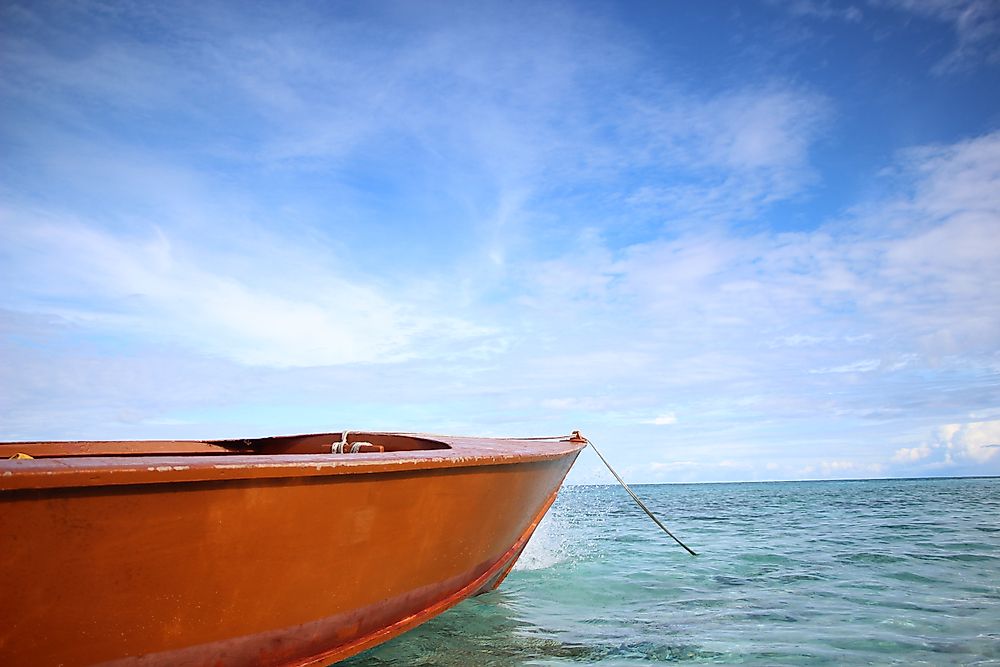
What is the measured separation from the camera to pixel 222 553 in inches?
88.6

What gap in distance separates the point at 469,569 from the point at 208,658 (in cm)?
192

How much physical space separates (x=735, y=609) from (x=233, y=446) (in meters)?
4.85

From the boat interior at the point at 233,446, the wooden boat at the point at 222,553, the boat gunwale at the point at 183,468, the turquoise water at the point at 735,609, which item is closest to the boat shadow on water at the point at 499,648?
the turquoise water at the point at 735,609

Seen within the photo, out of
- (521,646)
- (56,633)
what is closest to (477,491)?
(521,646)

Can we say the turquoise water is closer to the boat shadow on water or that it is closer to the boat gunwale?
the boat shadow on water

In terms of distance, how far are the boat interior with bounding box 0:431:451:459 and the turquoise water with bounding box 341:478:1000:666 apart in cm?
136

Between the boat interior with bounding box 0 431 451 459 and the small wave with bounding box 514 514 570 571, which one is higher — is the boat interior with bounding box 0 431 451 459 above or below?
above

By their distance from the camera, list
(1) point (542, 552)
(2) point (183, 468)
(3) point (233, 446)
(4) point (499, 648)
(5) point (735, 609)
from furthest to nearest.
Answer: (1) point (542, 552)
(3) point (233, 446)
(5) point (735, 609)
(4) point (499, 648)
(2) point (183, 468)

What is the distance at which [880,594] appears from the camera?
17.6 feet

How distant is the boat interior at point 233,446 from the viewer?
4203 millimetres

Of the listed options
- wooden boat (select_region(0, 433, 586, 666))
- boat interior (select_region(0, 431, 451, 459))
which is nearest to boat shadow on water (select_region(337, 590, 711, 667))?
wooden boat (select_region(0, 433, 586, 666))

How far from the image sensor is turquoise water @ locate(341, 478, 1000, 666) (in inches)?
147

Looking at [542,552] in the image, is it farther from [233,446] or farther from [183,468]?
[183,468]

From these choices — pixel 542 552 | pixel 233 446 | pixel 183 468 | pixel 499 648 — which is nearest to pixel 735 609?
pixel 499 648
